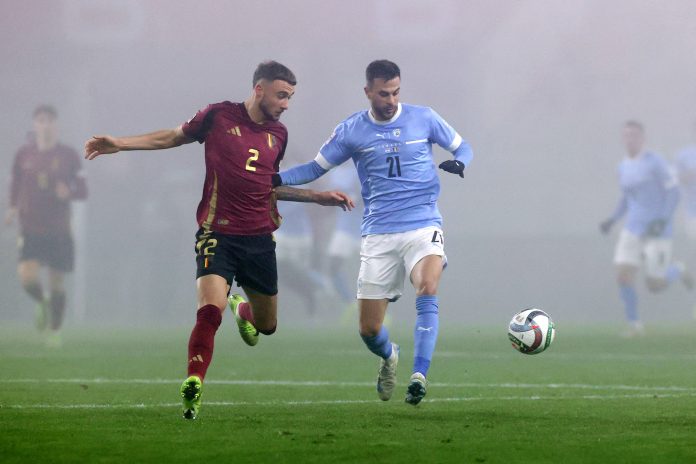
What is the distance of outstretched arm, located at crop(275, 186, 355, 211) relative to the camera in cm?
866

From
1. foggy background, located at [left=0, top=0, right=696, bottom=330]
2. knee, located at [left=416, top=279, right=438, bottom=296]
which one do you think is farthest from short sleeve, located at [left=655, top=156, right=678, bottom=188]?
knee, located at [left=416, top=279, right=438, bottom=296]

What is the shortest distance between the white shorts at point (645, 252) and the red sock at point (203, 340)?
12683 millimetres

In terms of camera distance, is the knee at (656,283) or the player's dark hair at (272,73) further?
the knee at (656,283)

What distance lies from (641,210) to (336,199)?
1212 centimetres

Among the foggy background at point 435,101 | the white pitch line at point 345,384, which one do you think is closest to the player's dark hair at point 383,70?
the white pitch line at point 345,384

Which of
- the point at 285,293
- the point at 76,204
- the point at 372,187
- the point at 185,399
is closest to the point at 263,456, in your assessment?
the point at 185,399

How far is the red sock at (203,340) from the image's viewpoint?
7.62m

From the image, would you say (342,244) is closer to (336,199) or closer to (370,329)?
(370,329)

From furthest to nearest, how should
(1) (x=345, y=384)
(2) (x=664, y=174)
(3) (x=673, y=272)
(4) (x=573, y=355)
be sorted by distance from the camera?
1. (3) (x=673, y=272)
2. (2) (x=664, y=174)
3. (4) (x=573, y=355)
4. (1) (x=345, y=384)

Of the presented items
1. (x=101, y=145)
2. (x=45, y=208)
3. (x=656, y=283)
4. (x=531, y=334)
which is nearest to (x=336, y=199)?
(x=101, y=145)

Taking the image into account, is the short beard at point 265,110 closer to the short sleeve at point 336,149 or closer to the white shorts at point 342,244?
the short sleeve at point 336,149

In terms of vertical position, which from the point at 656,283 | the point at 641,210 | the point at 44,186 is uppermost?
the point at 641,210

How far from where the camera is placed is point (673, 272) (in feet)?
66.9

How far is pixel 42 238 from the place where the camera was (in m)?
17.8
